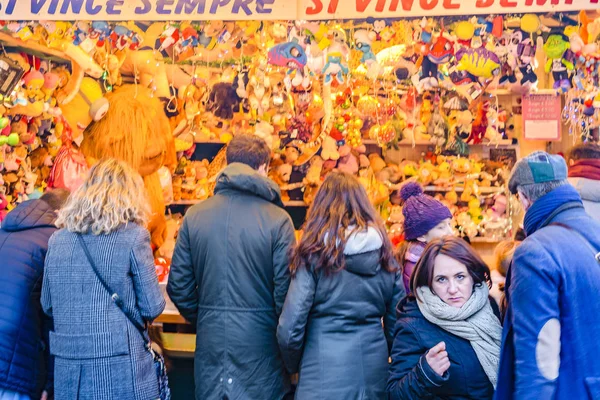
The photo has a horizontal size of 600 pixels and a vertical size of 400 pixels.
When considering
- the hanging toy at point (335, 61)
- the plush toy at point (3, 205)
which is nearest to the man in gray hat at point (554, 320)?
the hanging toy at point (335, 61)

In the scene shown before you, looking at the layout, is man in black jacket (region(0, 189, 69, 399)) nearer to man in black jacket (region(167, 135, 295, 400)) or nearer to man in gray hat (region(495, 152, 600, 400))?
man in black jacket (region(167, 135, 295, 400))

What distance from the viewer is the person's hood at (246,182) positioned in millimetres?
3117

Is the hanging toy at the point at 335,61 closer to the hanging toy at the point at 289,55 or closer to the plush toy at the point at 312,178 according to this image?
the hanging toy at the point at 289,55

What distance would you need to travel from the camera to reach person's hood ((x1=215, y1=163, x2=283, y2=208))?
312 centimetres

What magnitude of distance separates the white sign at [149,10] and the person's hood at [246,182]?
134 centimetres

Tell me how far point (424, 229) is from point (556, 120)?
2.05 metres

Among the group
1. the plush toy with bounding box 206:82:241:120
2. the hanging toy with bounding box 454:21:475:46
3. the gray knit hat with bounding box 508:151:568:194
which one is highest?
the hanging toy with bounding box 454:21:475:46

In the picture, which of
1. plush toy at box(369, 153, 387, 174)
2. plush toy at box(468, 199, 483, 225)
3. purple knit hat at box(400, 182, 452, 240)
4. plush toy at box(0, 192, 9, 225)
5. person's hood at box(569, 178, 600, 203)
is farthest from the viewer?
plush toy at box(369, 153, 387, 174)

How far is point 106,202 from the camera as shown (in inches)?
110

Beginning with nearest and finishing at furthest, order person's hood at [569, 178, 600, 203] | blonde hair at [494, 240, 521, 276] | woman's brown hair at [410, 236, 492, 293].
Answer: woman's brown hair at [410, 236, 492, 293]
blonde hair at [494, 240, 521, 276]
person's hood at [569, 178, 600, 203]

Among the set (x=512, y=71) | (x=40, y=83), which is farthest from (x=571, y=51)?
(x=40, y=83)

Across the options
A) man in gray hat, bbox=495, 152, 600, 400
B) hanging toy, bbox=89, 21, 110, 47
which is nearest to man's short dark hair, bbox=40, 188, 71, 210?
hanging toy, bbox=89, 21, 110, 47

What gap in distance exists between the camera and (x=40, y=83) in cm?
480

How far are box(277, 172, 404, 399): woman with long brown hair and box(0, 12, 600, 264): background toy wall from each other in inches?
69.1
